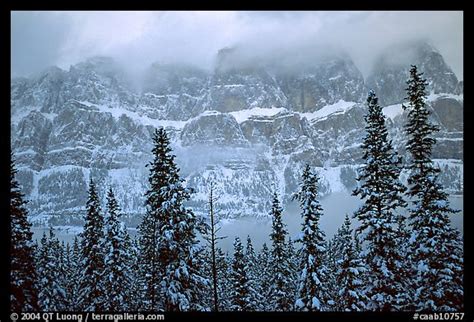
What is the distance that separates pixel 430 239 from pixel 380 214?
6.52 feet

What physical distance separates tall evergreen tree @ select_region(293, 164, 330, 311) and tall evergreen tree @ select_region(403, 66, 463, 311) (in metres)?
4.49

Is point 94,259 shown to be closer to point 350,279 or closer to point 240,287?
point 240,287

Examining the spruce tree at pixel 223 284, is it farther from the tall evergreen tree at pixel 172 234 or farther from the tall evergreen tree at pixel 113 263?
the tall evergreen tree at pixel 172 234

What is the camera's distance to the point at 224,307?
32.6 meters

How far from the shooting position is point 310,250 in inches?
814

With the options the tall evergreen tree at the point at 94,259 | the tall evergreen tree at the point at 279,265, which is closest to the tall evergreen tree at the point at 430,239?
the tall evergreen tree at the point at 279,265

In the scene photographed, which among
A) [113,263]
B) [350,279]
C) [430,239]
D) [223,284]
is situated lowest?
[223,284]

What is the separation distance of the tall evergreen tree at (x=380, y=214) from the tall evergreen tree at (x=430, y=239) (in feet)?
2.20

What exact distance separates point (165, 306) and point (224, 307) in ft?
49.1

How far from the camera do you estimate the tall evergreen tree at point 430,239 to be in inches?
630

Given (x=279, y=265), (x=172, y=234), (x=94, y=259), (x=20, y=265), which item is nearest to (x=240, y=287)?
(x=279, y=265)

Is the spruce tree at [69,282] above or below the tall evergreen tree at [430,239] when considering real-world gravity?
below
